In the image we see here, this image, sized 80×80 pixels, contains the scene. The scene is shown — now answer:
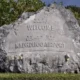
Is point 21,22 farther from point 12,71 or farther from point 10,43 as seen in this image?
point 12,71

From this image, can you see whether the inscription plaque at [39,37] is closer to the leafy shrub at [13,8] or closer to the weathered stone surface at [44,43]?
the weathered stone surface at [44,43]

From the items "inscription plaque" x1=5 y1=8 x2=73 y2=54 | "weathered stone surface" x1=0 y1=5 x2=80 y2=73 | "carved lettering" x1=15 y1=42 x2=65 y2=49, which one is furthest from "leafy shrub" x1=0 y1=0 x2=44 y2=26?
"carved lettering" x1=15 y1=42 x2=65 y2=49

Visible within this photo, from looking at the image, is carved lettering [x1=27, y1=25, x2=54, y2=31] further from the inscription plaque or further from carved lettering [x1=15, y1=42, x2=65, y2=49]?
carved lettering [x1=15, y1=42, x2=65, y2=49]

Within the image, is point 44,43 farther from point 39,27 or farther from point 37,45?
point 39,27

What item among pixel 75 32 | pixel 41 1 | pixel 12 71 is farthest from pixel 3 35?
pixel 41 1

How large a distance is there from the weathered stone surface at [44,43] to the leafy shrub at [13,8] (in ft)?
17.1

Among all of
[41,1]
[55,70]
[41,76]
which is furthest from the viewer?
[41,1]

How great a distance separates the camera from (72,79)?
451 inches

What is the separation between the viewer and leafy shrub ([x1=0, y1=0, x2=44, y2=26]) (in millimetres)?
19795

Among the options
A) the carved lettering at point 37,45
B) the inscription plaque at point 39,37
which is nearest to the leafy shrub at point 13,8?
the inscription plaque at point 39,37

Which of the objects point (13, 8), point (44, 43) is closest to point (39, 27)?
point (44, 43)

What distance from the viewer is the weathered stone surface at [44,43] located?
543 inches

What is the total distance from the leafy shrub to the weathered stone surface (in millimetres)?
5214

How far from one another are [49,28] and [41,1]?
9030mm
